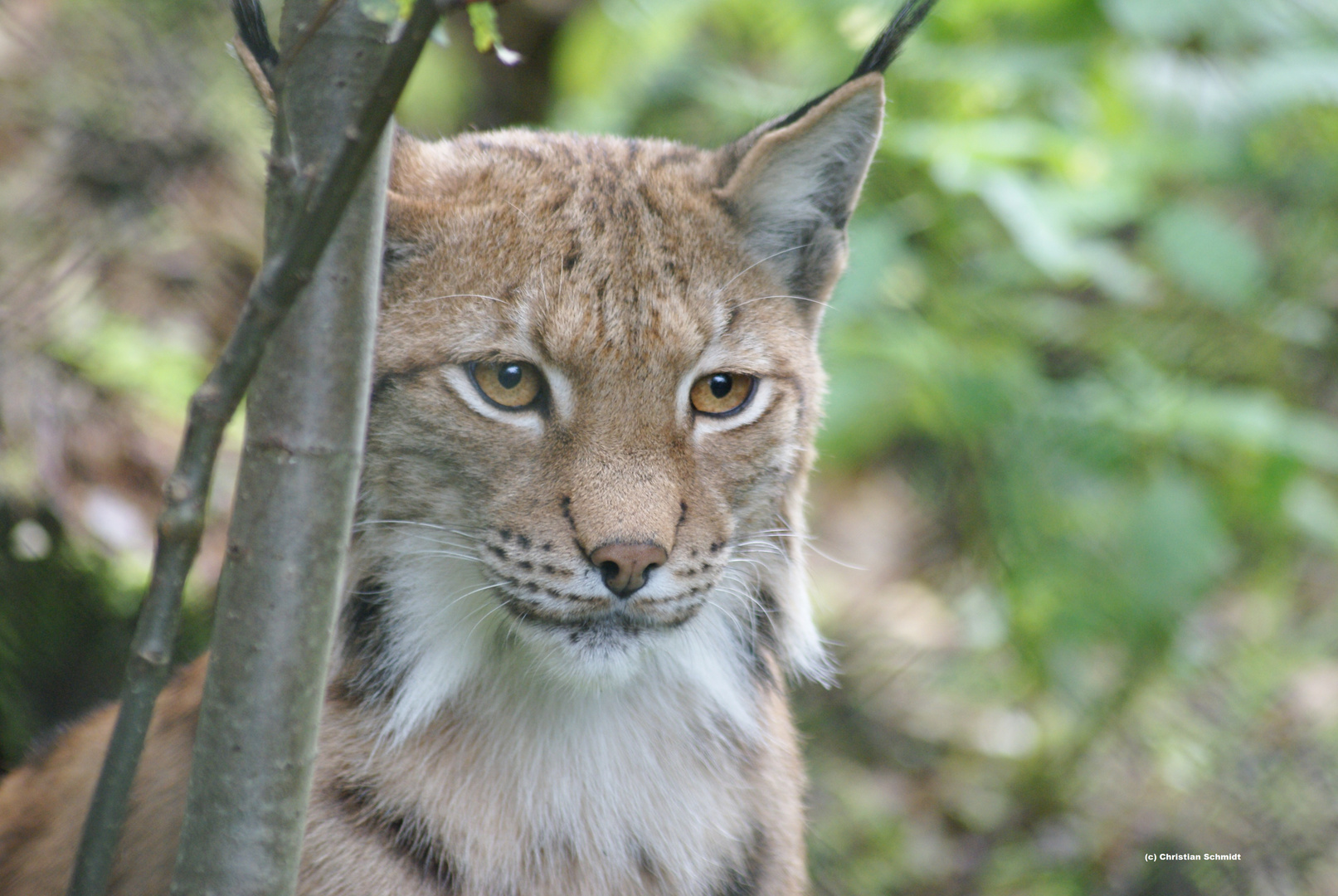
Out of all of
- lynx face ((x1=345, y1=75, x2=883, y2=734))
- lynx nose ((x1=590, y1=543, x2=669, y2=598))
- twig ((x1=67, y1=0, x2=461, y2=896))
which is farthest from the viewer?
lynx face ((x1=345, y1=75, x2=883, y2=734))

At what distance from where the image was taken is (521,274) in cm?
242

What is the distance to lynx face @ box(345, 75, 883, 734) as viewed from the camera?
2.30m

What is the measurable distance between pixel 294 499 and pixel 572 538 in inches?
31.2

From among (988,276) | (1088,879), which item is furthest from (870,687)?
(988,276)

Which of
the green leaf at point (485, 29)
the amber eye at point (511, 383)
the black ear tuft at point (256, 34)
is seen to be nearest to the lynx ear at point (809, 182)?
the amber eye at point (511, 383)

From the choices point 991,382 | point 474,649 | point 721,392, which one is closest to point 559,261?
point 721,392

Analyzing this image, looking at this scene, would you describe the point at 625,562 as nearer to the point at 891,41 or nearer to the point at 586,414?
the point at 586,414

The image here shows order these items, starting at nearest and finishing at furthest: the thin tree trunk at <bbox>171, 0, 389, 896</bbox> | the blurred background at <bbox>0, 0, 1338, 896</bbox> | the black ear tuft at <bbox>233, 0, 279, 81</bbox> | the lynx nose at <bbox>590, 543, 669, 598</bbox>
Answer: the thin tree trunk at <bbox>171, 0, 389, 896</bbox> < the black ear tuft at <bbox>233, 0, 279, 81</bbox> < the lynx nose at <bbox>590, 543, 669, 598</bbox> < the blurred background at <bbox>0, 0, 1338, 896</bbox>

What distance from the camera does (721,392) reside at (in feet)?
8.45

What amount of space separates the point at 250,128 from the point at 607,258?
3.55 m

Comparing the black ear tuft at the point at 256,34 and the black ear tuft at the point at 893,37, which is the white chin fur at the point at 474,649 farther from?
the black ear tuft at the point at 893,37

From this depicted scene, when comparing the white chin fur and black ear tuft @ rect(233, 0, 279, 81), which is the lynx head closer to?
the white chin fur

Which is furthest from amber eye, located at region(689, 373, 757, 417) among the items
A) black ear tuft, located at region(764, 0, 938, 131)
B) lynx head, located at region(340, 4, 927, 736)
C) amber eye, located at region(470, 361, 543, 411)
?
black ear tuft, located at region(764, 0, 938, 131)

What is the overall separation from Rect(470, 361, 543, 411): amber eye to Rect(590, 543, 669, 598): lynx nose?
0.40 m
